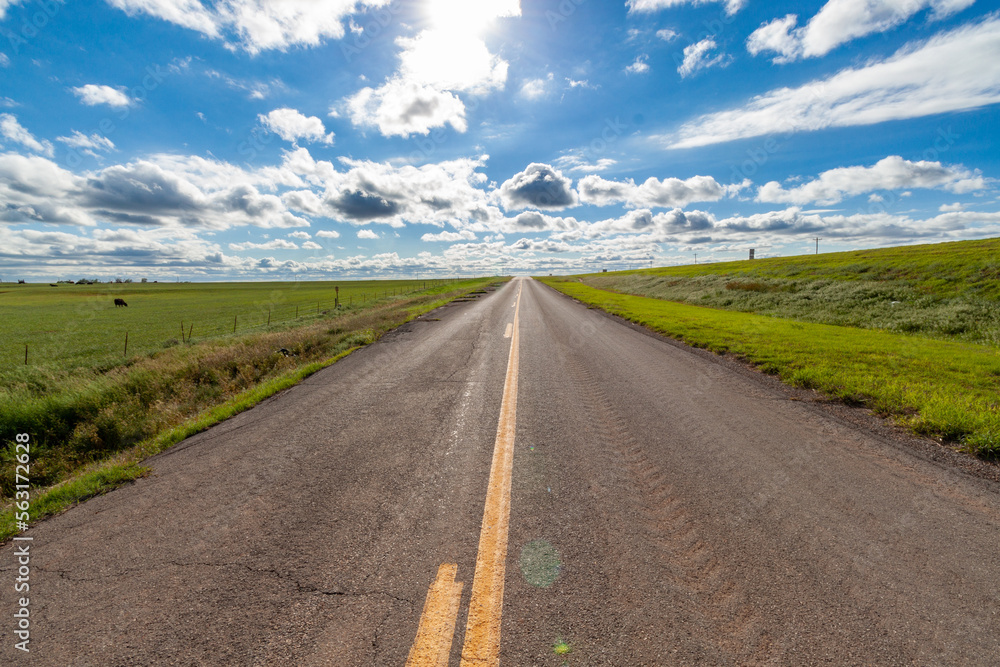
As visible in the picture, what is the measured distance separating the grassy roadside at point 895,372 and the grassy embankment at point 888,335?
0.02 m

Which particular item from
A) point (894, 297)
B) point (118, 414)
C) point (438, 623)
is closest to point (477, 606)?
point (438, 623)

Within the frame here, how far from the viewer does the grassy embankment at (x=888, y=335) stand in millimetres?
5746

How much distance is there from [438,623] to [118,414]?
8544 millimetres

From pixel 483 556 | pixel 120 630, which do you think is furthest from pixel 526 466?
pixel 120 630

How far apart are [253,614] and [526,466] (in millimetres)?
2585

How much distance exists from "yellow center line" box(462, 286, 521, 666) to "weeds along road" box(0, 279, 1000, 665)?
0.02 metres

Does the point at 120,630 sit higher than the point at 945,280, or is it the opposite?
the point at 945,280

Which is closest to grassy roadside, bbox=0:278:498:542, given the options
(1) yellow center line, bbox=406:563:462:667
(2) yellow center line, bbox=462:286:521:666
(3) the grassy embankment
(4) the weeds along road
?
(4) the weeds along road

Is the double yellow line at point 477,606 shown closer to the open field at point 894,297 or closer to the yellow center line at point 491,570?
the yellow center line at point 491,570

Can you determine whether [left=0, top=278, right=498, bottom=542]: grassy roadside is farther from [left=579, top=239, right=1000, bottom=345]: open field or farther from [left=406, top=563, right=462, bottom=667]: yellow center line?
[left=579, top=239, right=1000, bottom=345]: open field

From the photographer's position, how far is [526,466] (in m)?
4.19

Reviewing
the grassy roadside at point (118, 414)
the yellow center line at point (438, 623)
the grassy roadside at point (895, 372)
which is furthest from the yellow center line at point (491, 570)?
the grassy roadside at point (895, 372)

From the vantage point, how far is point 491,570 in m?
2.65

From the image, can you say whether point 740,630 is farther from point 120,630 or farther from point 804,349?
point 804,349
